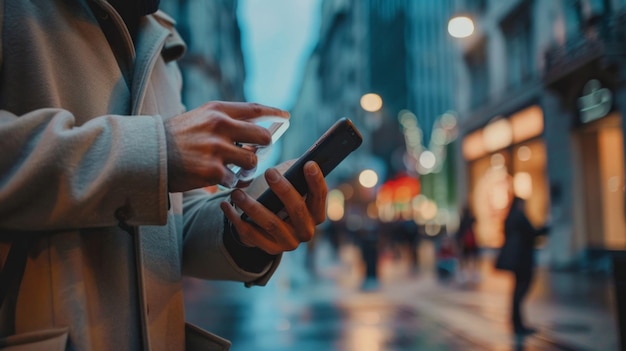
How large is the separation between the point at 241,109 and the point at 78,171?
0.32m

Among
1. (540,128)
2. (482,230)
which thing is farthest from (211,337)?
(482,230)

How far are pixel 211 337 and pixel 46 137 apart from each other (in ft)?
2.24

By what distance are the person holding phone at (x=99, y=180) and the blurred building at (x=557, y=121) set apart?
1341 centimetres

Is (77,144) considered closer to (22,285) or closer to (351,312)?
(22,285)

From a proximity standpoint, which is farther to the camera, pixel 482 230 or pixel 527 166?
pixel 482 230

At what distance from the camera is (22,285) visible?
1073 millimetres

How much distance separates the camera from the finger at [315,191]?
123cm

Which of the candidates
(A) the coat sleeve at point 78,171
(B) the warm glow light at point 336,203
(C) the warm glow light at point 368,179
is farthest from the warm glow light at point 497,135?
(B) the warm glow light at point 336,203

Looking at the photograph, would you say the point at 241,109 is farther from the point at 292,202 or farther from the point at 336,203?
the point at 336,203

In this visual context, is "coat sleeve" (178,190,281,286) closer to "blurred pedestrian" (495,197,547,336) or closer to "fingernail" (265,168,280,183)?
"fingernail" (265,168,280,183)

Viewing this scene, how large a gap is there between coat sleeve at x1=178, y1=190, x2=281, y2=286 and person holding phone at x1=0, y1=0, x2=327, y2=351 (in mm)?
121

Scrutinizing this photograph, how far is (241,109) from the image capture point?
113cm

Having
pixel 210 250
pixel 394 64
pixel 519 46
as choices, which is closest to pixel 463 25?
pixel 519 46

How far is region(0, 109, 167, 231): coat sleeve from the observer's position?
976 mm
